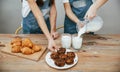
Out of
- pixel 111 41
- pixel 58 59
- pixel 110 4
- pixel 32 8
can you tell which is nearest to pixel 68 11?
pixel 32 8

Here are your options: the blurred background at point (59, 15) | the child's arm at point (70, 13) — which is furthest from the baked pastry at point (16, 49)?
the blurred background at point (59, 15)

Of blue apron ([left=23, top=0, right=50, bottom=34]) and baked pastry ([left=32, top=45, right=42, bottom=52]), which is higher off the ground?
blue apron ([left=23, top=0, right=50, bottom=34])

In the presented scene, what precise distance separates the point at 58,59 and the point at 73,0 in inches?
26.5

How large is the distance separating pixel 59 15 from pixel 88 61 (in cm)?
146

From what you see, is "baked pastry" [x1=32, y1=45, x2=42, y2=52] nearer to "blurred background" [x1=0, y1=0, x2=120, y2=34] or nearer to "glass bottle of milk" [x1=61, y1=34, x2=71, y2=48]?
"glass bottle of milk" [x1=61, y1=34, x2=71, y2=48]

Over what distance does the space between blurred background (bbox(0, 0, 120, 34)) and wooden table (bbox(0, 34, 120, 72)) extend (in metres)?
1.10

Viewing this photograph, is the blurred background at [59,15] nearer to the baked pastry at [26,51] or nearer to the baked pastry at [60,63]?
the baked pastry at [26,51]

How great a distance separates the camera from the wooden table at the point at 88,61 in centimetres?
132

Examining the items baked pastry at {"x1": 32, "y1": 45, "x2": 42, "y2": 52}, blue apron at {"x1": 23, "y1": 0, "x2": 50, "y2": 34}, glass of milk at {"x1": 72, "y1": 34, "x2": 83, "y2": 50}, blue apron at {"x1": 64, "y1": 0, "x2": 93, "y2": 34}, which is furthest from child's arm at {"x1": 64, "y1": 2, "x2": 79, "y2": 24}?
baked pastry at {"x1": 32, "y1": 45, "x2": 42, "y2": 52}

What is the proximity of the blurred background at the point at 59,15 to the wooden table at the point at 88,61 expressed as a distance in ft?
3.62

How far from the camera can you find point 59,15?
9.11 feet

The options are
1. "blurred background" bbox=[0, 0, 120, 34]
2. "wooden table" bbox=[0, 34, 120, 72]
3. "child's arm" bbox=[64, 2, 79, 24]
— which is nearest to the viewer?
"wooden table" bbox=[0, 34, 120, 72]

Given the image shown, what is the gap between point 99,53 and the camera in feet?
4.98

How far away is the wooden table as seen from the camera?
1319 mm
